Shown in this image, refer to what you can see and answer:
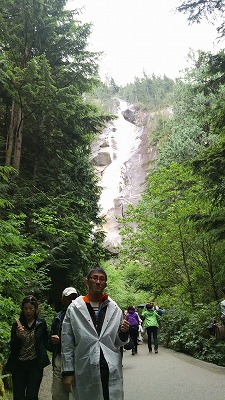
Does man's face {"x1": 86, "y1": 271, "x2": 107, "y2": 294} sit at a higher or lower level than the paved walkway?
higher

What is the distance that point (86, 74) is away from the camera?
1438cm

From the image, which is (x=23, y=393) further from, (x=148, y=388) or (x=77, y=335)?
(x=148, y=388)

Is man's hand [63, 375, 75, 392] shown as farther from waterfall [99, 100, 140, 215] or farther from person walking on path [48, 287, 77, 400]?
waterfall [99, 100, 140, 215]

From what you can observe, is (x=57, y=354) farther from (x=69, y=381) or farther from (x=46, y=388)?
(x=46, y=388)

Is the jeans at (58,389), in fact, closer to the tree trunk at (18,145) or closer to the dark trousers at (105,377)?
the dark trousers at (105,377)

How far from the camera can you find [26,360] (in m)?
4.19

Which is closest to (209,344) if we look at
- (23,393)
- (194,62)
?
(23,393)

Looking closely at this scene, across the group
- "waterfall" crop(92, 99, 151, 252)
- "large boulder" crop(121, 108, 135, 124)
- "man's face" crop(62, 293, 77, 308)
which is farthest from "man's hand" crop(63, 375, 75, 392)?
"large boulder" crop(121, 108, 135, 124)

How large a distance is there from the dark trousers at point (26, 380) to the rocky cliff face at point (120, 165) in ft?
122

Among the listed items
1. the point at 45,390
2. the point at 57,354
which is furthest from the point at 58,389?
the point at 45,390

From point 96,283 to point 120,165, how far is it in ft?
177

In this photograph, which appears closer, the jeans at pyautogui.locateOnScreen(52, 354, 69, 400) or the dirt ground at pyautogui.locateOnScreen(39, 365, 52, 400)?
the jeans at pyautogui.locateOnScreen(52, 354, 69, 400)

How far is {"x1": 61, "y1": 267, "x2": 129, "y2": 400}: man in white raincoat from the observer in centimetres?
308

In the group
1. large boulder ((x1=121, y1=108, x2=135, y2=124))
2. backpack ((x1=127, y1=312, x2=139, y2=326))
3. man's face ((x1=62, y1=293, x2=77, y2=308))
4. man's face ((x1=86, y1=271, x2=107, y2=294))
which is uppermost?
large boulder ((x1=121, y1=108, x2=135, y2=124))
